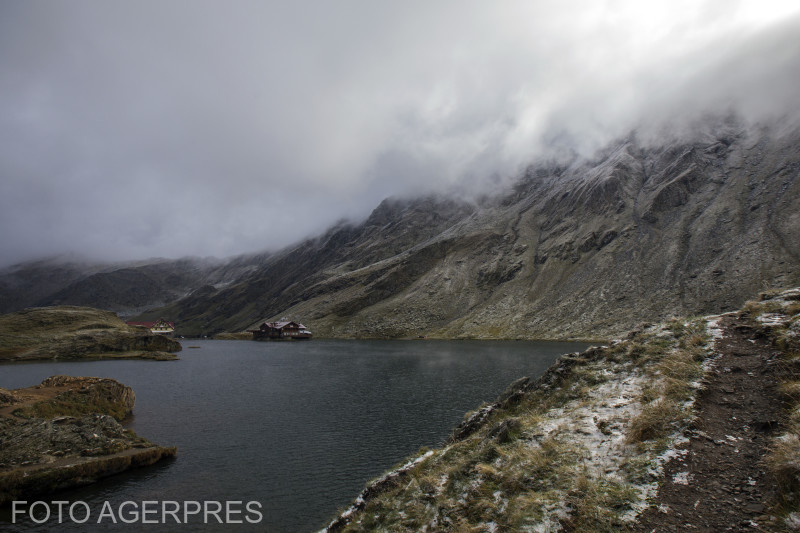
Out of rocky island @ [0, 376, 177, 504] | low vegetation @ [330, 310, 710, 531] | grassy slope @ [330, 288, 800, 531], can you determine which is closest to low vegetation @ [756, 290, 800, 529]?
grassy slope @ [330, 288, 800, 531]

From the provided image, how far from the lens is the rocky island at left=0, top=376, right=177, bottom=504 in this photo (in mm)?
24922

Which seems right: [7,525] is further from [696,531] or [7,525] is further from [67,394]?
[696,531]

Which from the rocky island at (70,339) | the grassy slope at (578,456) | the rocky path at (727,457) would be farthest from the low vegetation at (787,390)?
the rocky island at (70,339)

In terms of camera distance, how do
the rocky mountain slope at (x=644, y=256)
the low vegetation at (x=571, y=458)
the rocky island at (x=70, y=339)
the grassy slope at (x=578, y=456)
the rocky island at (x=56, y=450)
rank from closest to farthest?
the grassy slope at (x=578, y=456)
the low vegetation at (x=571, y=458)
the rocky island at (x=56, y=450)
the rocky mountain slope at (x=644, y=256)
the rocky island at (x=70, y=339)

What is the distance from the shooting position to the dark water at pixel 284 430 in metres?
24.8

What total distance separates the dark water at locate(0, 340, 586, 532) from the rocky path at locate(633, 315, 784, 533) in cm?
1884

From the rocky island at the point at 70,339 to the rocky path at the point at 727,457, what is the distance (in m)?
132

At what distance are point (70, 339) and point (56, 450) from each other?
137 meters

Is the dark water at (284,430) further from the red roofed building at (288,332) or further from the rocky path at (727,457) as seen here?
the red roofed building at (288,332)

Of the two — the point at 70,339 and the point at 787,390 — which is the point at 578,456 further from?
the point at 70,339

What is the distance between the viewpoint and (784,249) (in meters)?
105

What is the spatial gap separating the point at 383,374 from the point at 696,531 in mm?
66418

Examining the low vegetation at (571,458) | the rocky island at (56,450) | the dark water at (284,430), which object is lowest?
the dark water at (284,430)

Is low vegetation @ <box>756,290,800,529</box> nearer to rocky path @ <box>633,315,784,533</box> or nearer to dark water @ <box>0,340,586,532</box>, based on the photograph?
rocky path @ <box>633,315,784,533</box>
